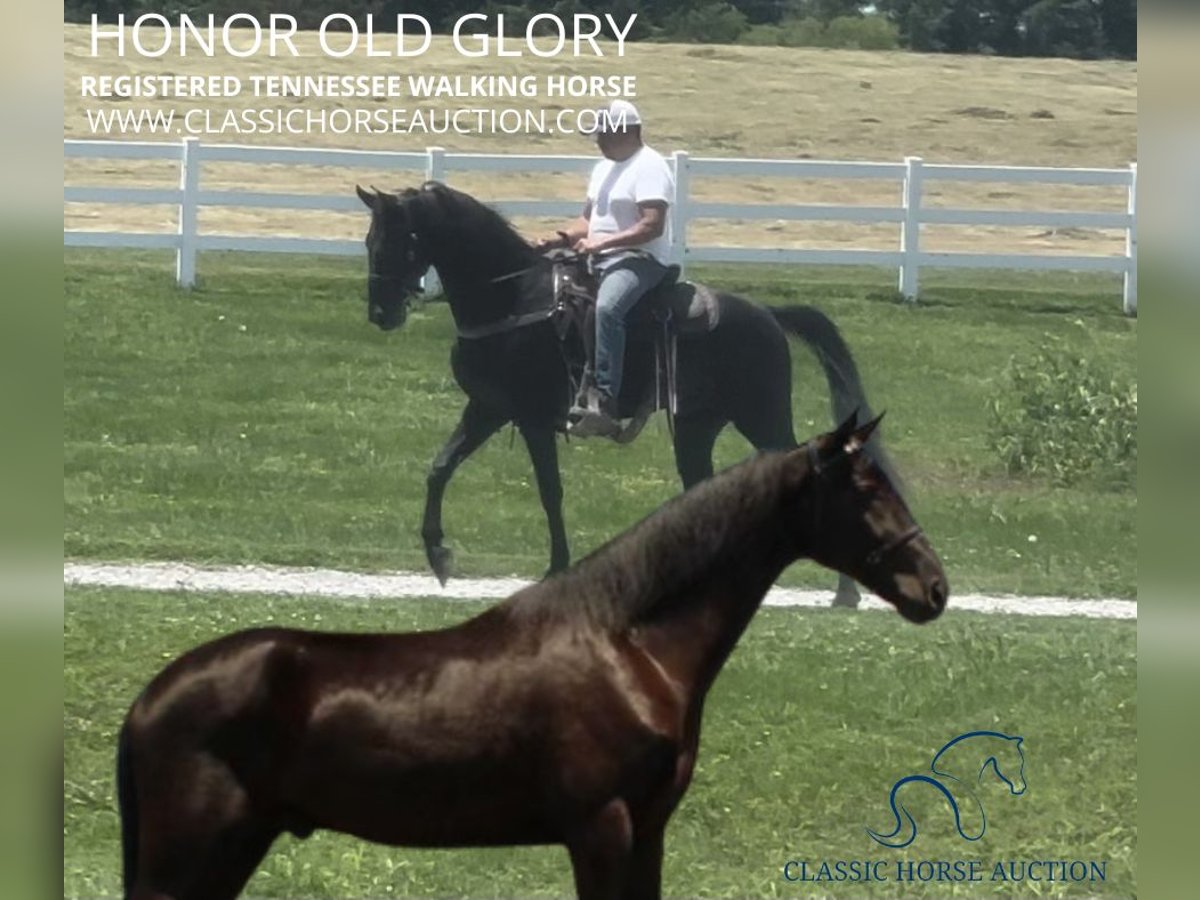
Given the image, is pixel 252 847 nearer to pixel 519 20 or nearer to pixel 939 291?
pixel 519 20

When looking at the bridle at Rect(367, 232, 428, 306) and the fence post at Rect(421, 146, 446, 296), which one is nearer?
the fence post at Rect(421, 146, 446, 296)

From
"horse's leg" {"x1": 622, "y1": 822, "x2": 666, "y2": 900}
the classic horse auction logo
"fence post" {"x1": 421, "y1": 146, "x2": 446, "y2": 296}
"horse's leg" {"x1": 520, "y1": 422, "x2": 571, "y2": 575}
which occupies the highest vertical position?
"fence post" {"x1": 421, "y1": 146, "x2": 446, "y2": 296}

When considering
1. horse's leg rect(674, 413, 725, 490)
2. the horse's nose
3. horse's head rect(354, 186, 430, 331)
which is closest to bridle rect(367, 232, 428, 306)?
horse's head rect(354, 186, 430, 331)

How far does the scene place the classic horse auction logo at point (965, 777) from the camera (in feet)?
20.0

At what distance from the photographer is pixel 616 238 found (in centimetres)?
628

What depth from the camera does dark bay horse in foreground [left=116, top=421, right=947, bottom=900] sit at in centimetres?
468

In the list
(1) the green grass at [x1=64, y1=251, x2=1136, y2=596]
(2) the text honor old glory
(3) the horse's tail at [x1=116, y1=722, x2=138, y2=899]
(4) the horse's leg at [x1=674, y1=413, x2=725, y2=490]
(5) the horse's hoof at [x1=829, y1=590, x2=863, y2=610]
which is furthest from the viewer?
(5) the horse's hoof at [x1=829, y1=590, x2=863, y2=610]

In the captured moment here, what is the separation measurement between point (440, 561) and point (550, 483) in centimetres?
41

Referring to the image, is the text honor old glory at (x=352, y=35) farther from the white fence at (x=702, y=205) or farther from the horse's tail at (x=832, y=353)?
the horse's tail at (x=832, y=353)

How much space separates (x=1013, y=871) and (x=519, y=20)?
2.86 m

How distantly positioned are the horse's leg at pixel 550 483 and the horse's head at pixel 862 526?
5.08 feet

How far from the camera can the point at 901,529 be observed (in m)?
4.85

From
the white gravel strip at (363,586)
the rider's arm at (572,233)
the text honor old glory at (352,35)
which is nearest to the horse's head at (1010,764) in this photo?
the white gravel strip at (363,586)

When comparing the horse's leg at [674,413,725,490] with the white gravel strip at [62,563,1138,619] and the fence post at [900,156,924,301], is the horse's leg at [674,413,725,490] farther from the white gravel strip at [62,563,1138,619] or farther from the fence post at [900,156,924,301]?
the fence post at [900,156,924,301]
